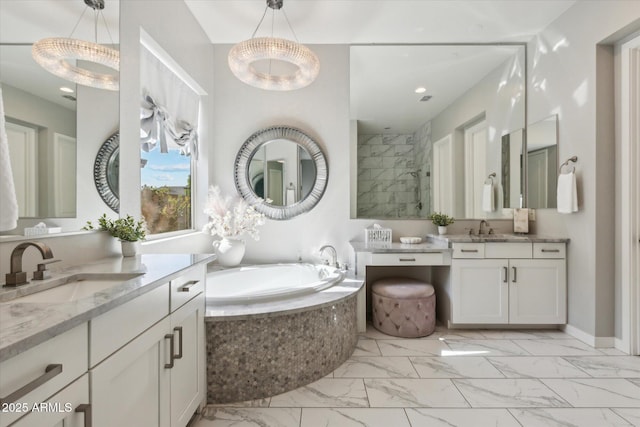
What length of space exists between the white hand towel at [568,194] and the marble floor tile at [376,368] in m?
1.88

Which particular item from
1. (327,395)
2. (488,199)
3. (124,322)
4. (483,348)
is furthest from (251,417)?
(488,199)

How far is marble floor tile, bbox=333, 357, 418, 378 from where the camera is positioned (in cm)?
220

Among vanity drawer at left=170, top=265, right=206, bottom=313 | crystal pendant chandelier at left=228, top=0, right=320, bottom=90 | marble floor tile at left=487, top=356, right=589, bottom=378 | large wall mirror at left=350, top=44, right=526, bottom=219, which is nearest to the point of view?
vanity drawer at left=170, top=265, right=206, bottom=313

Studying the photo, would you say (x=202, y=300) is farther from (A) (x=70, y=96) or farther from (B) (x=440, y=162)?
(B) (x=440, y=162)

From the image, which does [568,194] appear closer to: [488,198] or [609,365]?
[488,198]

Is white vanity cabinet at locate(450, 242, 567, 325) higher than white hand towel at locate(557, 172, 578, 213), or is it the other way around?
white hand towel at locate(557, 172, 578, 213)

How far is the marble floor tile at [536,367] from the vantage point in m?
2.20

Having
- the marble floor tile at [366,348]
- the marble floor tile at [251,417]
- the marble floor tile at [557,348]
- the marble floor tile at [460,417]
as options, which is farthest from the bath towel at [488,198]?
the marble floor tile at [251,417]

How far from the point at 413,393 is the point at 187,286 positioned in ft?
5.01

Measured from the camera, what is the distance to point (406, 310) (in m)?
2.84

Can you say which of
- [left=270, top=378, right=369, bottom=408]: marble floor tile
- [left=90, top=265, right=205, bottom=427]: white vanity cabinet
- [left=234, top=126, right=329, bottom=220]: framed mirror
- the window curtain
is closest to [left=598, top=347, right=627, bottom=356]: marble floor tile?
[left=270, top=378, right=369, bottom=408]: marble floor tile

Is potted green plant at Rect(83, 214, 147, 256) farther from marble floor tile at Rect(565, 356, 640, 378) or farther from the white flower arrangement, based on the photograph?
marble floor tile at Rect(565, 356, 640, 378)

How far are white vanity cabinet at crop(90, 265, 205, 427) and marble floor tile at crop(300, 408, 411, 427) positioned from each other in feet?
2.06

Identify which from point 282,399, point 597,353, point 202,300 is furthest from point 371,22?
point 597,353
